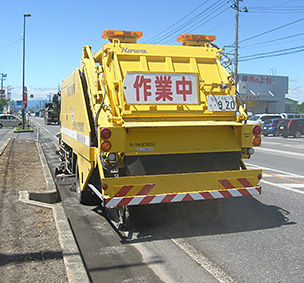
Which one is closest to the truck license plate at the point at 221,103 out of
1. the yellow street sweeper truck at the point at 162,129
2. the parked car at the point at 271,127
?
the yellow street sweeper truck at the point at 162,129

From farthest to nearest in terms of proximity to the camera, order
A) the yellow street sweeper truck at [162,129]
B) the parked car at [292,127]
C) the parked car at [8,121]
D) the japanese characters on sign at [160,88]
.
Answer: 1. the parked car at [8,121]
2. the parked car at [292,127]
3. the japanese characters on sign at [160,88]
4. the yellow street sweeper truck at [162,129]

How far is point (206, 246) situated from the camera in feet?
17.3

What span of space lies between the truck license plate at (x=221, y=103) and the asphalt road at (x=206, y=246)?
Answer: 1922 mm

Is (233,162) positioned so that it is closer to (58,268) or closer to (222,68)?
(222,68)

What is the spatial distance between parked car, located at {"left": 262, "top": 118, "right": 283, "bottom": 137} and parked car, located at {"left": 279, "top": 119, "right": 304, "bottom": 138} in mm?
966

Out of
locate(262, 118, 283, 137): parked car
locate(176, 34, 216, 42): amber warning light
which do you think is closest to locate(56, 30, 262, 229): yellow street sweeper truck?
locate(176, 34, 216, 42): amber warning light

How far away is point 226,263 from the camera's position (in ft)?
15.3

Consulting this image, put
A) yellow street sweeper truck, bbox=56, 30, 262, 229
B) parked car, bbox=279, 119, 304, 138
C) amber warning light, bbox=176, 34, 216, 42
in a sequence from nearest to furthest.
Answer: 1. yellow street sweeper truck, bbox=56, 30, 262, 229
2. amber warning light, bbox=176, 34, 216, 42
3. parked car, bbox=279, 119, 304, 138

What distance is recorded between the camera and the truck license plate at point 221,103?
623 cm

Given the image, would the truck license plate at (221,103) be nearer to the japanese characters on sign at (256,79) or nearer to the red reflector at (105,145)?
the red reflector at (105,145)

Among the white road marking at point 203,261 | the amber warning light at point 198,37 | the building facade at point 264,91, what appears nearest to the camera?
the white road marking at point 203,261

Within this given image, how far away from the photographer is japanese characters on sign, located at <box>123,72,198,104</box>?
5.80 meters

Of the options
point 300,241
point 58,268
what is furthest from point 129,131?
point 300,241

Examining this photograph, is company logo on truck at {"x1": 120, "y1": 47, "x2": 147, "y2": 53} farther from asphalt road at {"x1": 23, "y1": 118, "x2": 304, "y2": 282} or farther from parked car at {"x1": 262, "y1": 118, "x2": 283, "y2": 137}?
parked car at {"x1": 262, "y1": 118, "x2": 283, "y2": 137}
